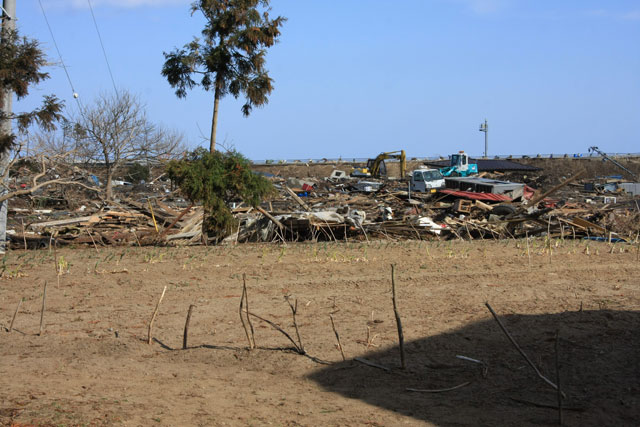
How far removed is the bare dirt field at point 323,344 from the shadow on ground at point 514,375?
19 mm

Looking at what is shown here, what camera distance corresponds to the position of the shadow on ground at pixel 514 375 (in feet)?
14.8

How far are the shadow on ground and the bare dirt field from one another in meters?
0.02

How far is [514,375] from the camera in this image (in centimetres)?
529

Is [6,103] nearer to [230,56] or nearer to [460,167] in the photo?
[230,56]

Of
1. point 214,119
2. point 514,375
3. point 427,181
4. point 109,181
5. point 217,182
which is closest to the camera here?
point 514,375

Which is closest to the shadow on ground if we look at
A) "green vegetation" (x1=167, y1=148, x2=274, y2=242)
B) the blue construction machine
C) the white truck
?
"green vegetation" (x1=167, y1=148, x2=274, y2=242)

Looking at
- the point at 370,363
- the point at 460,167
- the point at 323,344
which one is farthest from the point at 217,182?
the point at 460,167

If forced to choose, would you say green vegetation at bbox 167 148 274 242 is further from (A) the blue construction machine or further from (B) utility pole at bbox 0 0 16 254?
(A) the blue construction machine

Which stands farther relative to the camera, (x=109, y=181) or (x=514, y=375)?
(x=109, y=181)

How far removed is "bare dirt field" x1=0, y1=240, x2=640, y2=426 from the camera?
15.2ft

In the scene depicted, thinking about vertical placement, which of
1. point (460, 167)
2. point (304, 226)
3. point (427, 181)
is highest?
point (460, 167)

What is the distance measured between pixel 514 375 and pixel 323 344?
1.97 metres

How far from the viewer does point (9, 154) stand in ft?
40.7

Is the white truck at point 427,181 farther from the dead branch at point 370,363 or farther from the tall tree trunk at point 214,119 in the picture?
the dead branch at point 370,363
